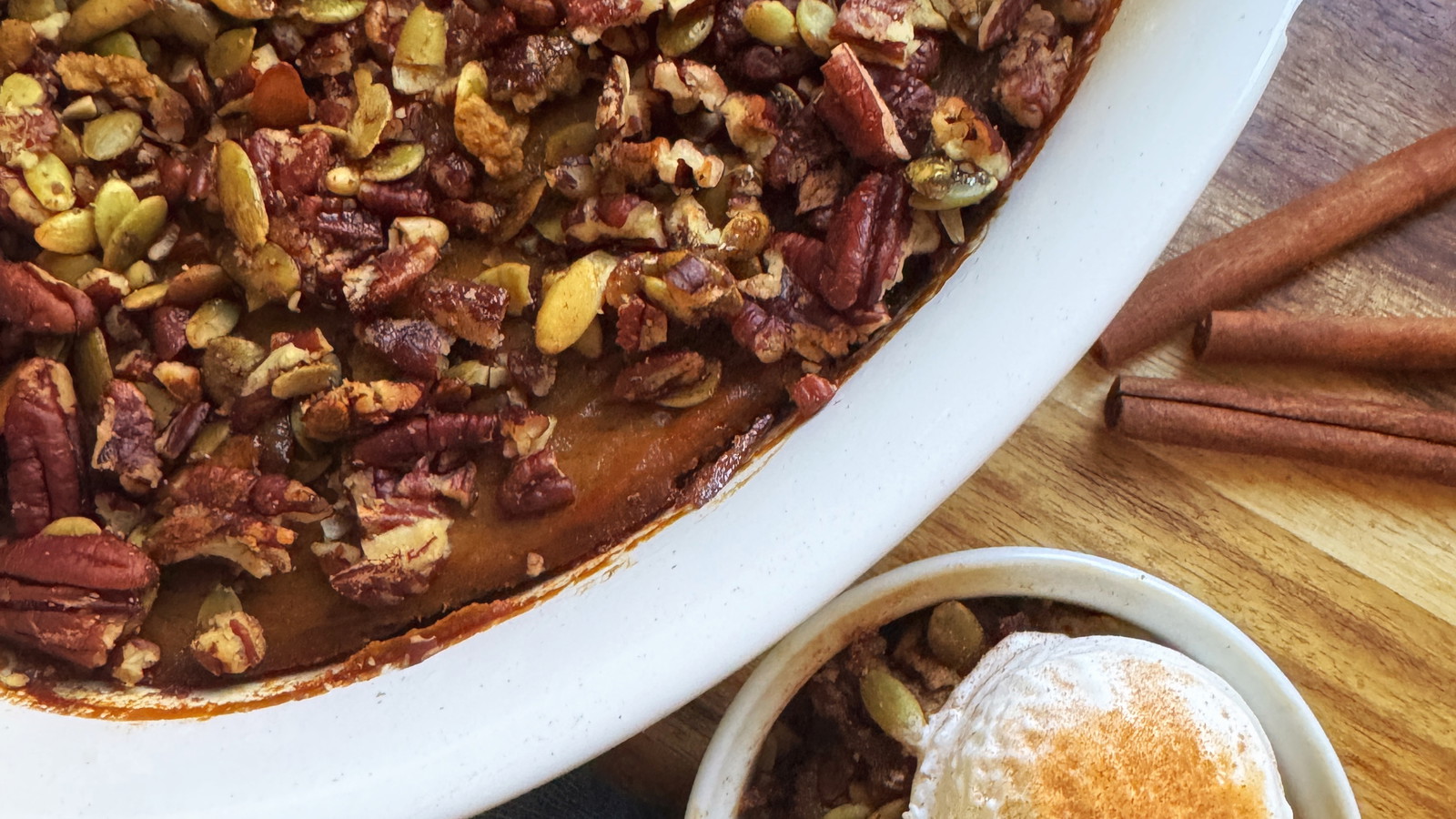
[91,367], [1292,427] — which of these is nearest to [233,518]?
[91,367]

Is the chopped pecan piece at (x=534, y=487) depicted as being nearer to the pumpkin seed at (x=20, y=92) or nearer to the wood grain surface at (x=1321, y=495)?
the wood grain surface at (x=1321, y=495)

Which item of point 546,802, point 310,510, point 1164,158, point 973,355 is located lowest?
point 546,802

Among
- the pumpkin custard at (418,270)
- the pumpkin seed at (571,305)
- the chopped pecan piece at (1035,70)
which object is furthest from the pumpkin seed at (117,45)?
the chopped pecan piece at (1035,70)

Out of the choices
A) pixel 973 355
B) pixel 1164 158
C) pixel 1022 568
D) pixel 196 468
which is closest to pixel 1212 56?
pixel 1164 158

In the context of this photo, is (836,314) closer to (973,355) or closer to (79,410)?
(973,355)

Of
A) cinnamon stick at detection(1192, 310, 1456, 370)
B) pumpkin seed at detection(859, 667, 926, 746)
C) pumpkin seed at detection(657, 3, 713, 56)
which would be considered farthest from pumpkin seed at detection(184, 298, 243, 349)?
cinnamon stick at detection(1192, 310, 1456, 370)
